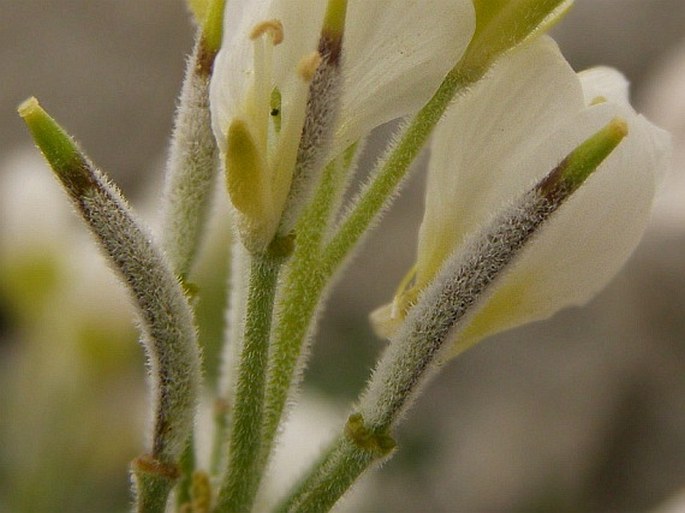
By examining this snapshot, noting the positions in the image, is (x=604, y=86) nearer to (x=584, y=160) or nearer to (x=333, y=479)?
(x=584, y=160)

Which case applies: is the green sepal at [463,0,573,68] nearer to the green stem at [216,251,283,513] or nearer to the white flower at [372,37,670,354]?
the white flower at [372,37,670,354]

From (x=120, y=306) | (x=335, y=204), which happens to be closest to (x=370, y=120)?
(x=335, y=204)

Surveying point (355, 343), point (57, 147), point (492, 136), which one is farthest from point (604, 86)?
point (355, 343)

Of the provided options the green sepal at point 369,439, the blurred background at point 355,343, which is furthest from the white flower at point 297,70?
the blurred background at point 355,343

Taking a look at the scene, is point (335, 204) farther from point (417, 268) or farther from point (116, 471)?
point (116, 471)

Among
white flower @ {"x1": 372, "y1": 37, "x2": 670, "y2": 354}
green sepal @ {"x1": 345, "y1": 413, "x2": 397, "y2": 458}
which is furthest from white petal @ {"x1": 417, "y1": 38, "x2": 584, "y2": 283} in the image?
green sepal @ {"x1": 345, "y1": 413, "x2": 397, "y2": 458}

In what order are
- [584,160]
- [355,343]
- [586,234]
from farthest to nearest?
[355,343] → [586,234] → [584,160]
